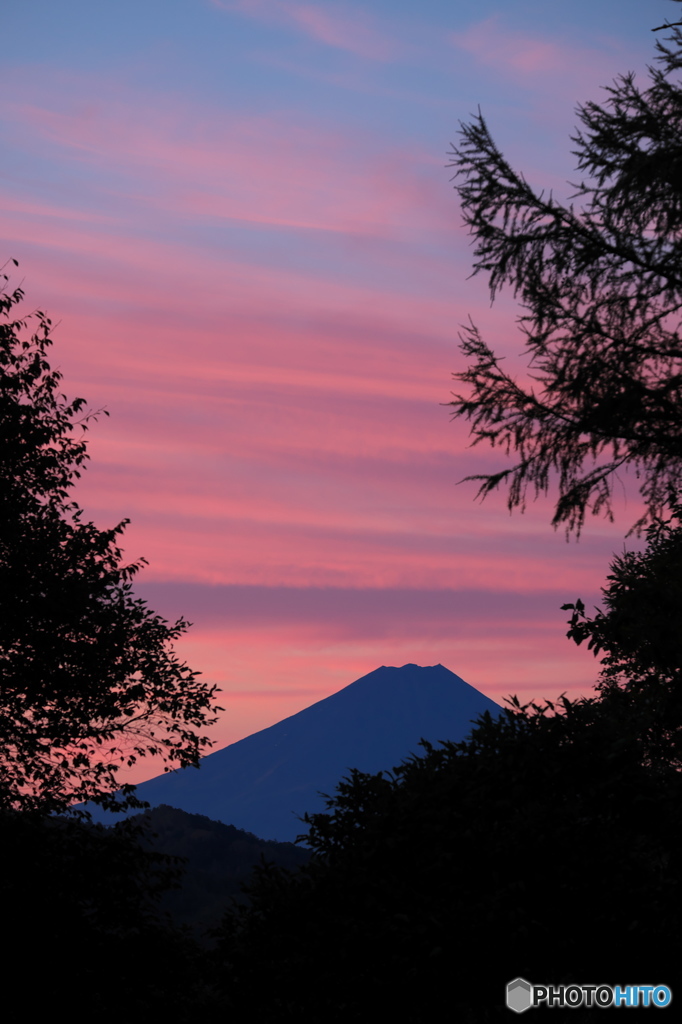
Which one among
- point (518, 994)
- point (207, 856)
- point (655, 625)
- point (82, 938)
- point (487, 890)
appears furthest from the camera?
point (207, 856)

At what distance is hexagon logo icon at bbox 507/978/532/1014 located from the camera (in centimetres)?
1130

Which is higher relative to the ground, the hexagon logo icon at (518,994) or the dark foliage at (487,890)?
the dark foliage at (487,890)

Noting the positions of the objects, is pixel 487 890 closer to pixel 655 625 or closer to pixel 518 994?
pixel 518 994

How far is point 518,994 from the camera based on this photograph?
11.3 metres

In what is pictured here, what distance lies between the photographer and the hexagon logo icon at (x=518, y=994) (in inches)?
445

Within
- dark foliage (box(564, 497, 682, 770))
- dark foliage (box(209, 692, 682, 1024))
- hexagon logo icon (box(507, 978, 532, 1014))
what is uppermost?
dark foliage (box(564, 497, 682, 770))

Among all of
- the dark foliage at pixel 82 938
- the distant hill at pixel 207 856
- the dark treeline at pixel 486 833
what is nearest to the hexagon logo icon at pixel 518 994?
the dark treeline at pixel 486 833

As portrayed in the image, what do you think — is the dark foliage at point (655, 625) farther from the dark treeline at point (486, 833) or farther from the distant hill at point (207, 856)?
the distant hill at point (207, 856)

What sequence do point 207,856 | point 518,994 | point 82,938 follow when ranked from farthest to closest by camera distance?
1. point 207,856
2. point 82,938
3. point 518,994

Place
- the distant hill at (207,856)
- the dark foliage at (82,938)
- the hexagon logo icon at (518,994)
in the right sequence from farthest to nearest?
the distant hill at (207,856), the dark foliage at (82,938), the hexagon logo icon at (518,994)

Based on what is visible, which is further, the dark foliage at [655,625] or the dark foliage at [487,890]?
the dark foliage at [655,625]

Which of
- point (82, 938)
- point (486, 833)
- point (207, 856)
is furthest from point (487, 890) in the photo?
point (207, 856)

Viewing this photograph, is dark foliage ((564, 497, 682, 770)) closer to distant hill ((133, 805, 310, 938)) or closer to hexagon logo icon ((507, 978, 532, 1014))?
hexagon logo icon ((507, 978, 532, 1014))

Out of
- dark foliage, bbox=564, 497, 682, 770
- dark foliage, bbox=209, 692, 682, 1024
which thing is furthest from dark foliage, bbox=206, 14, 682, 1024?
dark foliage, bbox=564, 497, 682, 770
